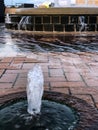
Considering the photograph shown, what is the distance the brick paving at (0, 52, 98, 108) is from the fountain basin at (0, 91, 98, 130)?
155 millimetres

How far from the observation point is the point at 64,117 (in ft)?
8.47

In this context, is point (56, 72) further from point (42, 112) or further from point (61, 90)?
point (42, 112)

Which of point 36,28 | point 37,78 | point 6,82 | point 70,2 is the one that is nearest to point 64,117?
point 37,78

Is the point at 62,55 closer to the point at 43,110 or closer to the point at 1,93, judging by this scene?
the point at 1,93

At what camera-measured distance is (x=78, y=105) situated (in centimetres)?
283

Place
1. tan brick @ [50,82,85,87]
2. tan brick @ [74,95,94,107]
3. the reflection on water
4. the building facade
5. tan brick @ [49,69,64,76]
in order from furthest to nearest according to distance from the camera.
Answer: the building facade < the reflection on water < tan brick @ [49,69,64,76] < tan brick @ [50,82,85,87] < tan brick @ [74,95,94,107]

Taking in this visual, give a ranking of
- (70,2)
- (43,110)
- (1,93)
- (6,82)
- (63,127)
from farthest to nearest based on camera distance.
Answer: (70,2), (6,82), (1,93), (43,110), (63,127)

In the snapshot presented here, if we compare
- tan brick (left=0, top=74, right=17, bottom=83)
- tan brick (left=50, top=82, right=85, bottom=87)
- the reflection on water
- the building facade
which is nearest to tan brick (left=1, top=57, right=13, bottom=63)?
the reflection on water

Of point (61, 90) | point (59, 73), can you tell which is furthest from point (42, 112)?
point (59, 73)

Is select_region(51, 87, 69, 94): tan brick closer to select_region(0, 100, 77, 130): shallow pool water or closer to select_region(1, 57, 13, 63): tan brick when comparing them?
select_region(0, 100, 77, 130): shallow pool water

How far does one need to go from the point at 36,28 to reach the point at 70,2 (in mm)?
2619

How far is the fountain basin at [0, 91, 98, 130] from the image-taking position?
2.40m

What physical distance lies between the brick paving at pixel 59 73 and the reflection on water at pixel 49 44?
497 millimetres

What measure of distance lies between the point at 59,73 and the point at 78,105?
A: 1.40 meters
